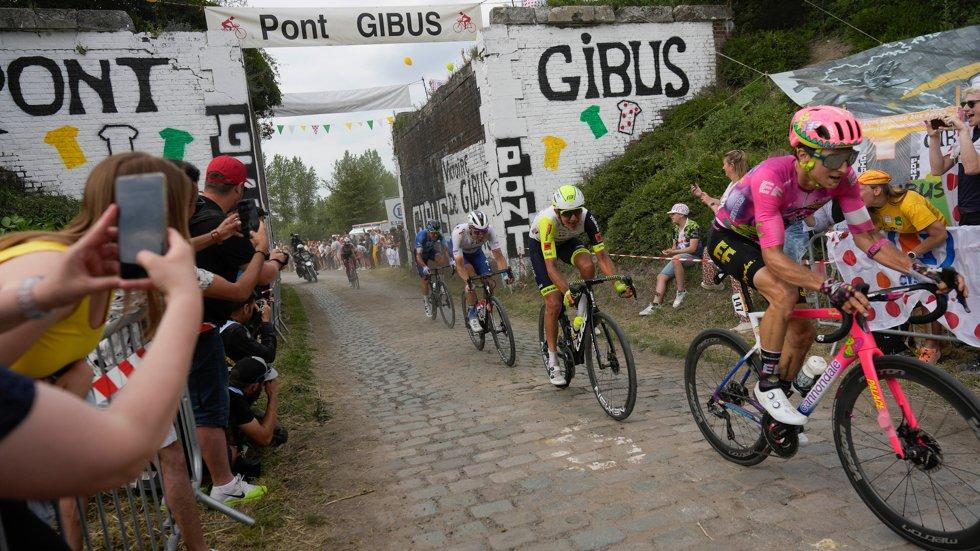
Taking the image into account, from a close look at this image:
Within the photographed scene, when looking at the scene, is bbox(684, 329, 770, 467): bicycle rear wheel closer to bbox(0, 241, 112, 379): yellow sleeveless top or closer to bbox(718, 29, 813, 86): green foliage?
bbox(0, 241, 112, 379): yellow sleeveless top

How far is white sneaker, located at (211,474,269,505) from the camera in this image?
3.92 metres

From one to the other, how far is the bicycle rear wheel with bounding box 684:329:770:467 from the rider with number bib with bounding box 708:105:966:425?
0.25 m

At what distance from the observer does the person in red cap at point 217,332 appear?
3.54m

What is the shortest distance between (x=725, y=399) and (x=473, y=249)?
231 inches

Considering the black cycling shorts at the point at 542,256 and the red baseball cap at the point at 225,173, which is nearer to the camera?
the red baseball cap at the point at 225,173

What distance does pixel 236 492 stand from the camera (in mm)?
3980

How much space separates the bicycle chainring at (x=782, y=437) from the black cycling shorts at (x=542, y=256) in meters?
2.73

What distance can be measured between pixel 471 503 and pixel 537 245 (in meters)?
3.08

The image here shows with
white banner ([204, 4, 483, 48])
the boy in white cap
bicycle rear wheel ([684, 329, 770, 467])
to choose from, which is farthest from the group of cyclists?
white banner ([204, 4, 483, 48])

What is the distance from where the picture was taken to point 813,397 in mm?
3305

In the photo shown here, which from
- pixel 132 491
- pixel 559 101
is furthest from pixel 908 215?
pixel 559 101

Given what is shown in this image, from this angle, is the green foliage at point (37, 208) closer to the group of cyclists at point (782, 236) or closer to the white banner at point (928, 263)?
the group of cyclists at point (782, 236)

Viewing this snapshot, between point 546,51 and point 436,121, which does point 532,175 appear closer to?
point 546,51

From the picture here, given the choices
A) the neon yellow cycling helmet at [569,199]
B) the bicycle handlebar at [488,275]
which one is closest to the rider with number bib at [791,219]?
the neon yellow cycling helmet at [569,199]
